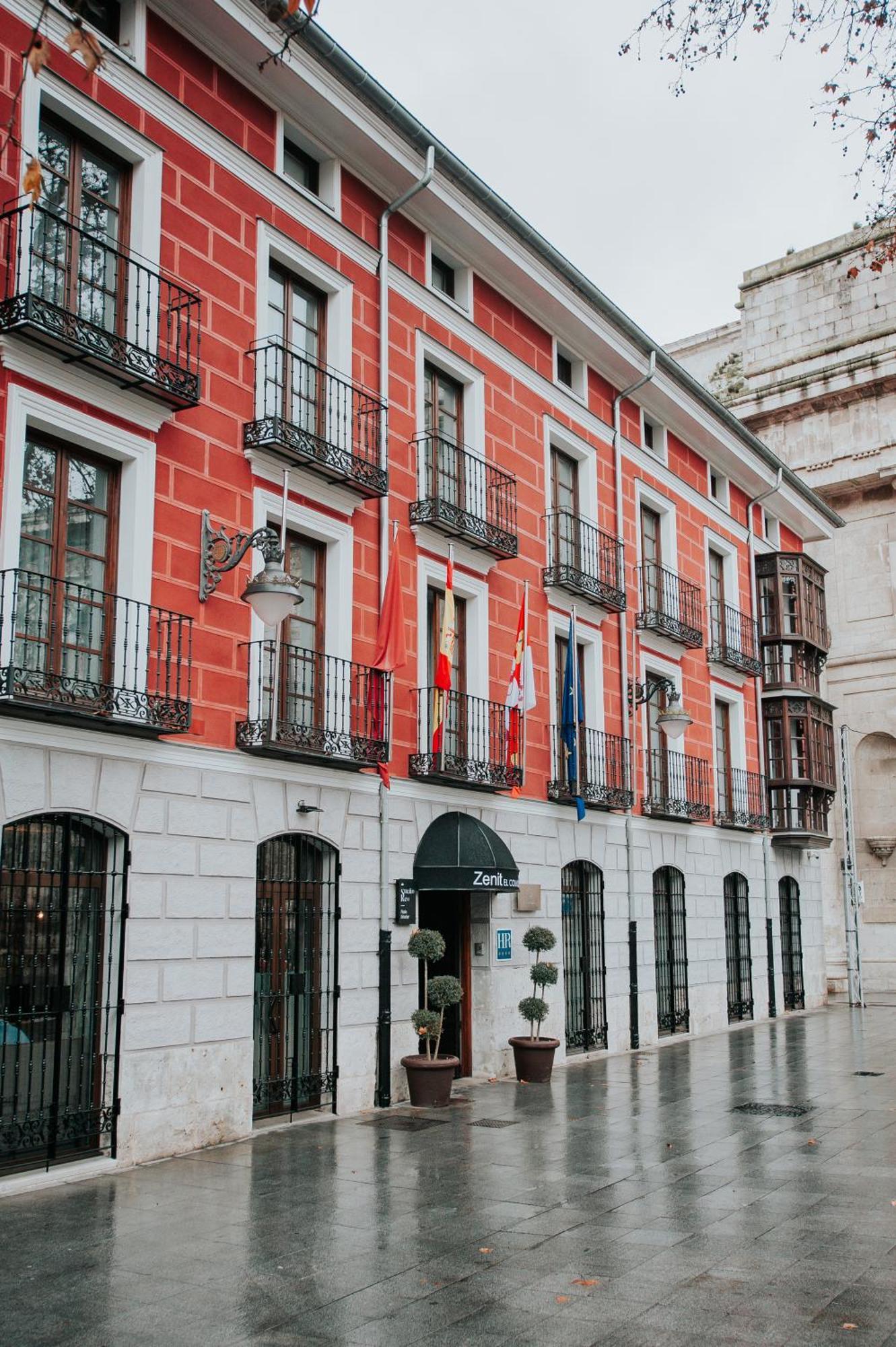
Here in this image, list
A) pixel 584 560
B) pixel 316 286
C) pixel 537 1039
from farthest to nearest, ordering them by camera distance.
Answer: pixel 584 560 < pixel 537 1039 < pixel 316 286

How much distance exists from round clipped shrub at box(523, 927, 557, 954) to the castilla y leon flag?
2865 millimetres

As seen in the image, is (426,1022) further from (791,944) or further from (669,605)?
(791,944)

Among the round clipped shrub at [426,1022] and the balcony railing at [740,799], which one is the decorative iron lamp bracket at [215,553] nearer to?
the round clipped shrub at [426,1022]

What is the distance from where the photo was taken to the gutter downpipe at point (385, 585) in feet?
48.3

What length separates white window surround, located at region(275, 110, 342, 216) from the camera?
15.1 m

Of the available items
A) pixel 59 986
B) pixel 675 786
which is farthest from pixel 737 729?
pixel 59 986

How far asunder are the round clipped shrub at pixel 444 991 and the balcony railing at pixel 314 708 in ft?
8.46

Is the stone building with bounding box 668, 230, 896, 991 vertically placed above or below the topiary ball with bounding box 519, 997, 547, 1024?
above

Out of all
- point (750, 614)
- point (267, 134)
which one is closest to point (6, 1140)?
point (267, 134)

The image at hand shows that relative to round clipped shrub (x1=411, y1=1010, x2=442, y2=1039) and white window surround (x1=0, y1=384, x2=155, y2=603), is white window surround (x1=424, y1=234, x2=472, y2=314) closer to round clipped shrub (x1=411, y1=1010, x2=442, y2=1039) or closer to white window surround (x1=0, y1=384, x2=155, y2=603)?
white window surround (x1=0, y1=384, x2=155, y2=603)

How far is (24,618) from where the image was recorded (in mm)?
11070

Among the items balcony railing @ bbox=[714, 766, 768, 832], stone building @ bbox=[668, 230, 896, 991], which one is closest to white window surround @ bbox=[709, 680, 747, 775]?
balcony railing @ bbox=[714, 766, 768, 832]

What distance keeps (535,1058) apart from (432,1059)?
234 cm

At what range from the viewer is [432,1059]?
14.5 m
